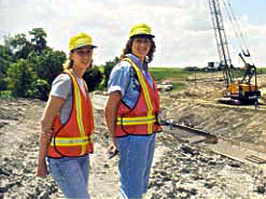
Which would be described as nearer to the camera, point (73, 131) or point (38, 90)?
point (73, 131)

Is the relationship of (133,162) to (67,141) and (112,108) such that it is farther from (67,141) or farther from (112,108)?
(67,141)

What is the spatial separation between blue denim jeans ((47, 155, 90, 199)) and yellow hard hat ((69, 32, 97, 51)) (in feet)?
2.26

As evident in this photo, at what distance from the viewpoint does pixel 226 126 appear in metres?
20.3

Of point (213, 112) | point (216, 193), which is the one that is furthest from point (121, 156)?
point (213, 112)

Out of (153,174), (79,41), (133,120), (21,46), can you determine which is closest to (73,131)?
(133,120)

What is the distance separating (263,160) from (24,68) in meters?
23.4

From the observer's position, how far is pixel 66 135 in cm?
237

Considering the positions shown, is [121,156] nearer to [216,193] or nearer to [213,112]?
[216,193]

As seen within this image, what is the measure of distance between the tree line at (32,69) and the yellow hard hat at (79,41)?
20.4 m

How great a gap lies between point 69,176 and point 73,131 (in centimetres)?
26

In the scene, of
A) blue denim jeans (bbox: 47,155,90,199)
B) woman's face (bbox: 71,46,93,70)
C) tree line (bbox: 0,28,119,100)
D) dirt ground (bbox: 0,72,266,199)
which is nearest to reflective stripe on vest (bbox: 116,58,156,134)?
woman's face (bbox: 71,46,93,70)

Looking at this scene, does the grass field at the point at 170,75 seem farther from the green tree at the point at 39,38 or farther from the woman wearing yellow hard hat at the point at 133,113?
the woman wearing yellow hard hat at the point at 133,113

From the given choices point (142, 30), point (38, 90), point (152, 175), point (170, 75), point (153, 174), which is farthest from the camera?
point (170, 75)

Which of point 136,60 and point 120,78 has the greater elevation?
point 136,60
